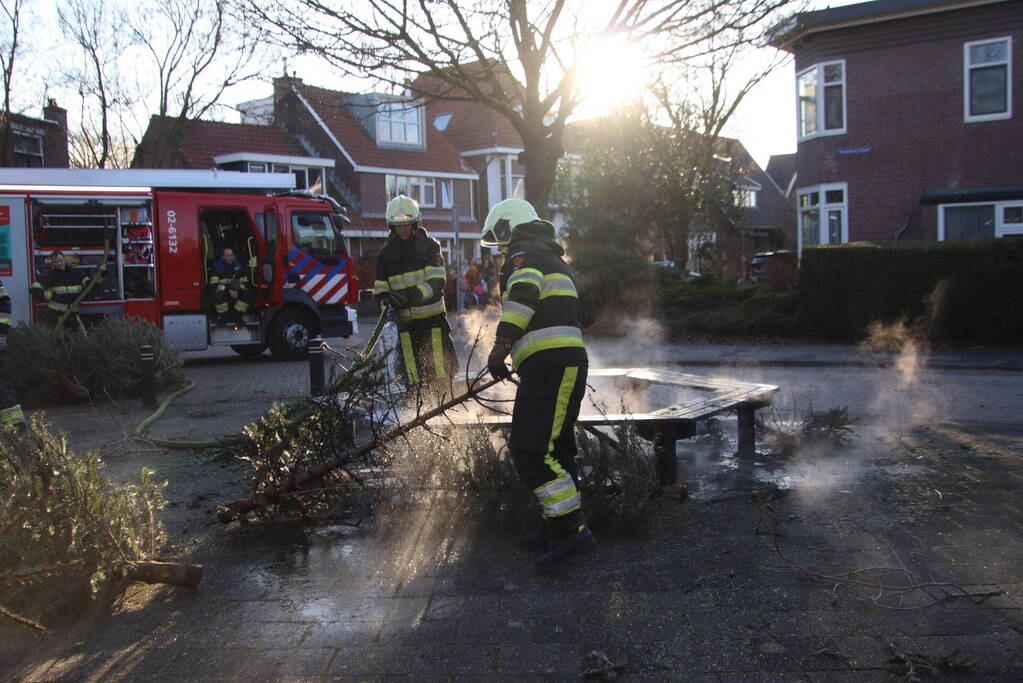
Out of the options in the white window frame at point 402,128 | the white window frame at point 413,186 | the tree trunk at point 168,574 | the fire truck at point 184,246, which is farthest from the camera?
the white window frame at point 402,128

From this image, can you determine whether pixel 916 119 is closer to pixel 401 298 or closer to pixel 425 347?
pixel 425 347

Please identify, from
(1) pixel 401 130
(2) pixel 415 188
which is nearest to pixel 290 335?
(2) pixel 415 188

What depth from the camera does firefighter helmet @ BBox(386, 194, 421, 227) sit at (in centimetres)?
743

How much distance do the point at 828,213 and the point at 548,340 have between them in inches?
838

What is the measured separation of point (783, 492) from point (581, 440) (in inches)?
50.5

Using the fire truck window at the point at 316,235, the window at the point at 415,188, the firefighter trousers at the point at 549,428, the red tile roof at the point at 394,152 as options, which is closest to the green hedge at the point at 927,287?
the fire truck window at the point at 316,235

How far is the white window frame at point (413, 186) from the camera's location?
40.3m

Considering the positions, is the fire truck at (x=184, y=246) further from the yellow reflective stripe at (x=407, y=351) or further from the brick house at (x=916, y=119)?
A: the brick house at (x=916, y=119)

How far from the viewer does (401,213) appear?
24.5 feet

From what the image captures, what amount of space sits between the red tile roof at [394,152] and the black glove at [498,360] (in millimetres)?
33867

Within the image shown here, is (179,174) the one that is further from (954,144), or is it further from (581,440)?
(954,144)

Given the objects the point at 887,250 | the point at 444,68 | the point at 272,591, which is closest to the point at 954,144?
the point at 887,250

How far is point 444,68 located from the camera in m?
15.6

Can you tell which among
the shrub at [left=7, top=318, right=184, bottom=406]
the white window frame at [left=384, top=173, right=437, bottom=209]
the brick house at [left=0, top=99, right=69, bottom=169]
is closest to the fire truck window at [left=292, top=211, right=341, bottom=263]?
the shrub at [left=7, top=318, right=184, bottom=406]
